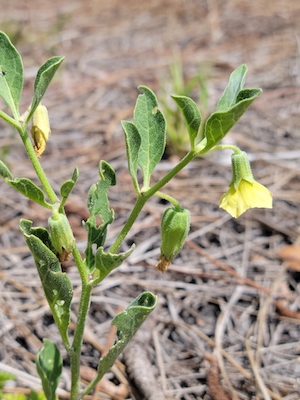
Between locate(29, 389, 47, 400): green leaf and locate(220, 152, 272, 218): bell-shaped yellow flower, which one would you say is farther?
locate(29, 389, 47, 400): green leaf

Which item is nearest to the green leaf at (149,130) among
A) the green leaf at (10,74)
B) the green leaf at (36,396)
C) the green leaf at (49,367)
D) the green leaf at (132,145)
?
the green leaf at (132,145)

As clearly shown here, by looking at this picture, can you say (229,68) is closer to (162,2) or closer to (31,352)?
(162,2)

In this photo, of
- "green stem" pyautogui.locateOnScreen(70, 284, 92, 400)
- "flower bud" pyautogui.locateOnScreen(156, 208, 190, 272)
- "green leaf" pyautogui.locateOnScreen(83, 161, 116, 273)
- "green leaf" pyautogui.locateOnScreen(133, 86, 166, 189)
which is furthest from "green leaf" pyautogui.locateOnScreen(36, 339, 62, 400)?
"green leaf" pyautogui.locateOnScreen(133, 86, 166, 189)

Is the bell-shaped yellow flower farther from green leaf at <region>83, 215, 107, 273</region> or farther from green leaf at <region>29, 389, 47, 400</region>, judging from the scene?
green leaf at <region>29, 389, 47, 400</region>

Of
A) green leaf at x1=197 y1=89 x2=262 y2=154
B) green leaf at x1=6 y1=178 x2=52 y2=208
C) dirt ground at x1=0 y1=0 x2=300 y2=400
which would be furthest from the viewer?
dirt ground at x1=0 y1=0 x2=300 y2=400

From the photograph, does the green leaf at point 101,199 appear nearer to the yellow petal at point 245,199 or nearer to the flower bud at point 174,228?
the flower bud at point 174,228

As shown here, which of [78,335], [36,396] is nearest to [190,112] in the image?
[78,335]
